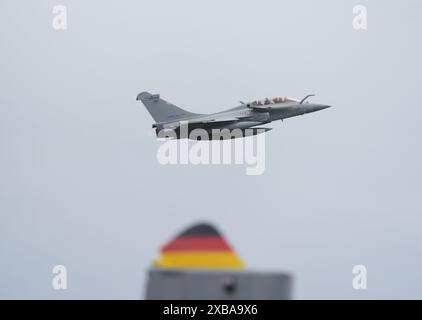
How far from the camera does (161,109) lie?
183 ft

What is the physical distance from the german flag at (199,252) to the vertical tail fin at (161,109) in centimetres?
4543

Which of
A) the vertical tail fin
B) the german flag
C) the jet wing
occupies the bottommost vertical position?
the german flag

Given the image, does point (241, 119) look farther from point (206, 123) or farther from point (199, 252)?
point (199, 252)

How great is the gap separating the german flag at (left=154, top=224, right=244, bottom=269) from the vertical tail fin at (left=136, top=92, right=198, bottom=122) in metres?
45.4

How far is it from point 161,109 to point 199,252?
156ft

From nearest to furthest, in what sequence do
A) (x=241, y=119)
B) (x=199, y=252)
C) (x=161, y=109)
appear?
(x=199, y=252) → (x=241, y=119) → (x=161, y=109)

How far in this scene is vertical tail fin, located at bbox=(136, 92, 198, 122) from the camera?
2154 inches

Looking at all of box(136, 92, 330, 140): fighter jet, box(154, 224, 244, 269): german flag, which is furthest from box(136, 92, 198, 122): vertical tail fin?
box(154, 224, 244, 269): german flag

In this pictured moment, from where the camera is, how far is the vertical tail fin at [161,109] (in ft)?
180

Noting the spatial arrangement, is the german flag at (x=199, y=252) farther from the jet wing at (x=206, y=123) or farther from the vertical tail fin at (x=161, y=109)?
the vertical tail fin at (x=161, y=109)

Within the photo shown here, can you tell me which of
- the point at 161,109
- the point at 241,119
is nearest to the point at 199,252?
the point at 241,119

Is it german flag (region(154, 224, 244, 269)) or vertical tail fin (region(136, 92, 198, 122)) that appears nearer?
german flag (region(154, 224, 244, 269))

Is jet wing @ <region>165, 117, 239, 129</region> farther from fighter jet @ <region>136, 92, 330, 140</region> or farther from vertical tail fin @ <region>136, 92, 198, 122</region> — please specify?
vertical tail fin @ <region>136, 92, 198, 122</region>
